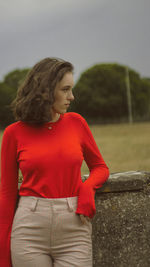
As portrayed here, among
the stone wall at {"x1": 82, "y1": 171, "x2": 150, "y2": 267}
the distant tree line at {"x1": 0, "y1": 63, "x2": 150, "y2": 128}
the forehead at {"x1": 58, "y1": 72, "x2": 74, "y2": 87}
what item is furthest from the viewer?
A: the distant tree line at {"x1": 0, "y1": 63, "x2": 150, "y2": 128}

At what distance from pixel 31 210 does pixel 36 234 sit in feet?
0.38

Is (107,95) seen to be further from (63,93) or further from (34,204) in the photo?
(34,204)

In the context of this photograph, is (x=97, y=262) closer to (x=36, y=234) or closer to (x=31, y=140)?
(x=36, y=234)

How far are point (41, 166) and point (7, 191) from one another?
0.26 meters

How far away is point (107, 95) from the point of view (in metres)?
45.6

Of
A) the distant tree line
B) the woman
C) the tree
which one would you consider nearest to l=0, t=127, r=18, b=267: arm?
the woman

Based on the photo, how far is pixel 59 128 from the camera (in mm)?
1926

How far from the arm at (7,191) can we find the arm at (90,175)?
353 millimetres

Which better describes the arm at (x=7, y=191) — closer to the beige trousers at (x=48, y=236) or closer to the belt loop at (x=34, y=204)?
the beige trousers at (x=48, y=236)

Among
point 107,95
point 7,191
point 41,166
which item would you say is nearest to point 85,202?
point 41,166

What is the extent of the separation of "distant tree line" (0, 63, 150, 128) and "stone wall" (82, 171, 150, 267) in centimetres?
3930

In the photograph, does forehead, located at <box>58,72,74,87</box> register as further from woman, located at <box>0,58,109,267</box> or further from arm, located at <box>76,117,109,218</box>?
arm, located at <box>76,117,109,218</box>

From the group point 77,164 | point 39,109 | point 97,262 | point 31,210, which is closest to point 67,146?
point 77,164

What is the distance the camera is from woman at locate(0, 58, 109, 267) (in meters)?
1.78
